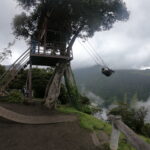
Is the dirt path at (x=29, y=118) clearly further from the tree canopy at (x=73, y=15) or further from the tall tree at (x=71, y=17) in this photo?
the tree canopy at (x=73, y=15)

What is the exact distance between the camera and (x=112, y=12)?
16688 mm

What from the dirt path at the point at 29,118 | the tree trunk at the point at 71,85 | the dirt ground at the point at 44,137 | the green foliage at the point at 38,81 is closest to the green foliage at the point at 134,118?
the tree trunk at the point at 71,85

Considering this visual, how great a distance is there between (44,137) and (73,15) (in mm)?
10568

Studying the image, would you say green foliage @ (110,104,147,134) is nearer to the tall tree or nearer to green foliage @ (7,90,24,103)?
the tall tree

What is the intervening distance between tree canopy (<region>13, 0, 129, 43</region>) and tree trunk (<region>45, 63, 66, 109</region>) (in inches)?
115

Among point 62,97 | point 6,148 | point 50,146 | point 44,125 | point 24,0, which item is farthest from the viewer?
point 62,97

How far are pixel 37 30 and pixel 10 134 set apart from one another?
13.2 m

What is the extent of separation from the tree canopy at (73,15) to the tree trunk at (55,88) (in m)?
2.92

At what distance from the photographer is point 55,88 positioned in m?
15.8

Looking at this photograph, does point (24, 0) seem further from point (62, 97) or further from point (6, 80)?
point (62, 97)

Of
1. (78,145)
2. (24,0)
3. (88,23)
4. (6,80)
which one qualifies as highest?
(24,0)

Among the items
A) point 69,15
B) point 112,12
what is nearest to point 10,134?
point 69,15

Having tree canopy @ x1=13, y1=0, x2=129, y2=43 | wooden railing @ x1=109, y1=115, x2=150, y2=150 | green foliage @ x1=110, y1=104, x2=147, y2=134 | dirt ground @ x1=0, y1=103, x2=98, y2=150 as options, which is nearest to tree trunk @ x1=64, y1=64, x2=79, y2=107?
tree canopy @ x1=13, y1=0, x2=129, y2=43

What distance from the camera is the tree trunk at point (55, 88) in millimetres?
15191
